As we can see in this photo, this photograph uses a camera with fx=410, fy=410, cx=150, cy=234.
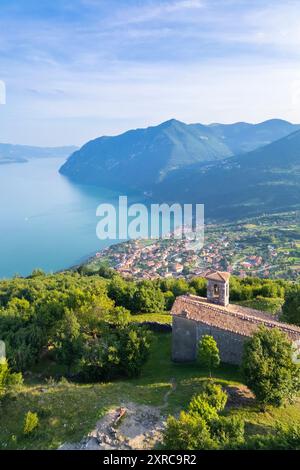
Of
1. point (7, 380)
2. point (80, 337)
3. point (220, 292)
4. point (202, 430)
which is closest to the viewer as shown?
point (202, 430)

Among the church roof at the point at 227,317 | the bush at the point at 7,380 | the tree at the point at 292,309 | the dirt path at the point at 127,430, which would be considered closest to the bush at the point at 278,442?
the dirt path at the point at 127,430

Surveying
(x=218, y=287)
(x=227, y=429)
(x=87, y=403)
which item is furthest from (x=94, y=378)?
(x=227, y=429)

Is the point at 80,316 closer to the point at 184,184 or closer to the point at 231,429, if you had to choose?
the point at 231,429

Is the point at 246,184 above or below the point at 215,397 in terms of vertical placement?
above

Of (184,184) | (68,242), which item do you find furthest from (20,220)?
(184,184)

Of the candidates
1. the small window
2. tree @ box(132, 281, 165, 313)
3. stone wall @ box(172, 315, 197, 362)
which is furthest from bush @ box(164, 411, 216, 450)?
tree @ box(132, 281, 165, 313)

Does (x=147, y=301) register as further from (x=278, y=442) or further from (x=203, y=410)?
(x=278, y=442)
